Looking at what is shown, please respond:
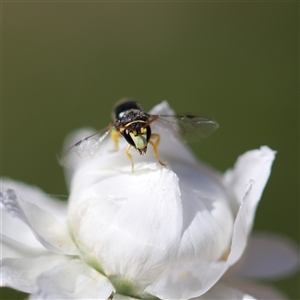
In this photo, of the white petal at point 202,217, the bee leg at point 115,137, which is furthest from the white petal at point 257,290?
the bee leg at point 115,137

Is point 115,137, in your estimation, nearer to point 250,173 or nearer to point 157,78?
point 250,173

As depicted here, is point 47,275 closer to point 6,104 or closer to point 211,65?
point 6,104

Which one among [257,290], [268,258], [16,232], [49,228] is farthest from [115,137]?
[268,258]

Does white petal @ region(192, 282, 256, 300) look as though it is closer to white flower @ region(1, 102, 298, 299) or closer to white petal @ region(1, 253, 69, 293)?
white flower @ region(1, 102, 298, 299)

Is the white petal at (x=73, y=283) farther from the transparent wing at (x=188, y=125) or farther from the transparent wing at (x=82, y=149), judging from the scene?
the transparent wing at (x=188, y=125)

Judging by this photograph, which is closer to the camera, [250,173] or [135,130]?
[135,130]

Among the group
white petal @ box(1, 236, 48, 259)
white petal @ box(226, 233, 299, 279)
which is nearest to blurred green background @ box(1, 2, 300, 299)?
white petal @ box(226, 233, 299, 279)

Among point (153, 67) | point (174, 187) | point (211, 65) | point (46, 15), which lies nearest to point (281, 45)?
point (211, 65)
